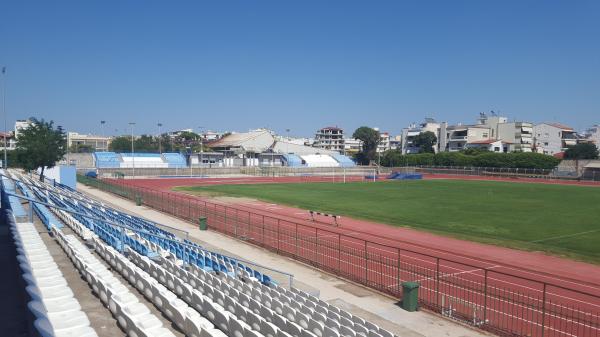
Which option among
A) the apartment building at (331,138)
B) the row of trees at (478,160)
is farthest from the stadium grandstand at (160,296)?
the apartment building at (331,138)

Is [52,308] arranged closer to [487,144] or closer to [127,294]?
[127,294]

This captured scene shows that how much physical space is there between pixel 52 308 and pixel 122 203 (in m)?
32.2

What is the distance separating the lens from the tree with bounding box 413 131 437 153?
142m

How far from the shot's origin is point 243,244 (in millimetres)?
24219

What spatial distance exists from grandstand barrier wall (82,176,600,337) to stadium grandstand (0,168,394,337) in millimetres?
4408

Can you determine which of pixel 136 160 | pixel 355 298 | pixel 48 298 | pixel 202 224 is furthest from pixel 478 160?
pixel 48 298

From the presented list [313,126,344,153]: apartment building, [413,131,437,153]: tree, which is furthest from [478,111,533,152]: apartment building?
[313,126,344,153]: apartment building

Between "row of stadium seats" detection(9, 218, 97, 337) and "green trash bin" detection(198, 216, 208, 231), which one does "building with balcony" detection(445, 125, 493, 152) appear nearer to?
"green trash bin" detection(198, 216, 208, 231)

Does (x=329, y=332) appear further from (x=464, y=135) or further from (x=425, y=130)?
(x=425, y=130)

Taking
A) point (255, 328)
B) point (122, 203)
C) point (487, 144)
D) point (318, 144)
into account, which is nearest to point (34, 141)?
point (122, 203)

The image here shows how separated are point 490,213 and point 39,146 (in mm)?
45900

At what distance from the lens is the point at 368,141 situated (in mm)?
132875

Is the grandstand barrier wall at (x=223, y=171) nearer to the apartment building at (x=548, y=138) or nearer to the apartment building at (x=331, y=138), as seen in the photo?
the apartment building at (x=548, y=138)

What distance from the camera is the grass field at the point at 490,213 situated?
26.6m
